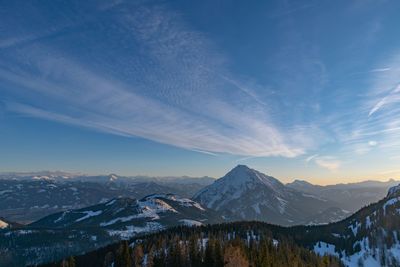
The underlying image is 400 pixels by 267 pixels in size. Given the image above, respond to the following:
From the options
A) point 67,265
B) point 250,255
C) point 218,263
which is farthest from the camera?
point 67,265

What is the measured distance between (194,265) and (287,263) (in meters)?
44.0

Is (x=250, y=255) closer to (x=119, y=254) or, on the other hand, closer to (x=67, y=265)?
(x=119, y=254)

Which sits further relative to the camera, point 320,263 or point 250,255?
point 320,263

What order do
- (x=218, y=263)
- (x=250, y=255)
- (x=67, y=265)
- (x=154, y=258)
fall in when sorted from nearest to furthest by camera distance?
(x=218, y=263) → (x=250, y=255) → (x=154, y=258) → (x=67, y=265)

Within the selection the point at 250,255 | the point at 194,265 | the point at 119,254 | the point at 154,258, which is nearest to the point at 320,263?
the point at 250,255

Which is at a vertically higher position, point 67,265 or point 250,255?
point 250,255

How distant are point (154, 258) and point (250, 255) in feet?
157

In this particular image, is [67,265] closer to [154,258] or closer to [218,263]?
[154,258]

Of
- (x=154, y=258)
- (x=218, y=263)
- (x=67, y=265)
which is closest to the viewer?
(x=218, y=263)

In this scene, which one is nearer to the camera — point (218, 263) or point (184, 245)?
point (218, 263)

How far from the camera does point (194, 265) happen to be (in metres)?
167

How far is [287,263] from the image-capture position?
17225 centimetres

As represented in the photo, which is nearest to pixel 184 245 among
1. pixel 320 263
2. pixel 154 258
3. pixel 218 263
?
pixel 154 258

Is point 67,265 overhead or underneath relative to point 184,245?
underneath
